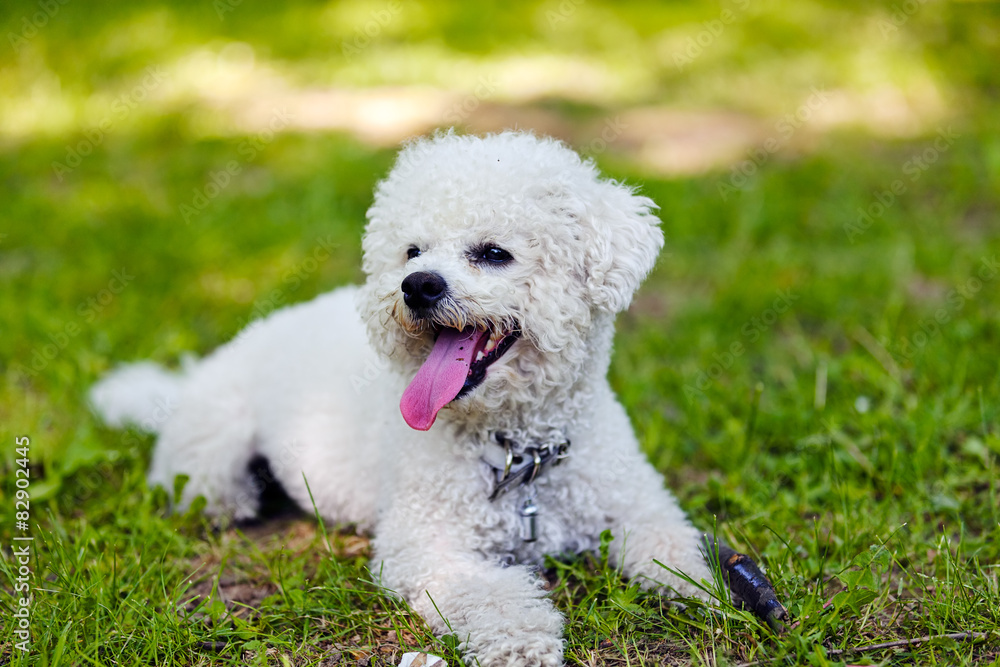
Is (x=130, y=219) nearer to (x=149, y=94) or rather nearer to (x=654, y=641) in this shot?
(x=149, y=94)

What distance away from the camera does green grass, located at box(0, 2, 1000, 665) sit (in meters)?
2.30

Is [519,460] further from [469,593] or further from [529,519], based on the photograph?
[469,593]

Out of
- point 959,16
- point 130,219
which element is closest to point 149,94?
point 130,219

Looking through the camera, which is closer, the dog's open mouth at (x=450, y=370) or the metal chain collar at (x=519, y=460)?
the dog's open mouth at (x=450, y=370)

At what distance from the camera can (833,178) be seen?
5.75 m

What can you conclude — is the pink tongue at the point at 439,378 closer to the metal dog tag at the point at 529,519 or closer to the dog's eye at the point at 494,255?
the dog's eye at the point at 494,255

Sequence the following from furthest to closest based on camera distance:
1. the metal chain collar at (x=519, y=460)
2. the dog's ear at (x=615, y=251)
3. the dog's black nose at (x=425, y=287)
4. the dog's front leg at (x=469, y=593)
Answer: the metal chain collar at (x=519, y=460) → the dog's ear at (x=615, y=251) → the dog's black nose at (x=425, y=287) → the dog's front leg at (x=469, y=593)

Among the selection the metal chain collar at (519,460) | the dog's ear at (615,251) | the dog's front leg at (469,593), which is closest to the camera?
the dog's front leg at (469,593)

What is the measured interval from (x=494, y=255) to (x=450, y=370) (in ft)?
1.15

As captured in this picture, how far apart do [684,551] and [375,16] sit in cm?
916

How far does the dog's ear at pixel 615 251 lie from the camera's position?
7.82ft

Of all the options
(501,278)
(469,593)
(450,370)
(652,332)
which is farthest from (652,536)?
(652,332)

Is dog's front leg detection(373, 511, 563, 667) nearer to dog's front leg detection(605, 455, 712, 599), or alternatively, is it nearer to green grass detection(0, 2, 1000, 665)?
green grass detection(0, 2, 1000, 665)

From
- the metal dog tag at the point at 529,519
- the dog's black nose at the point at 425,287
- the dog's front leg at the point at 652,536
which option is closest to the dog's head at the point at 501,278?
the dog's black nose at the point at 425,287
